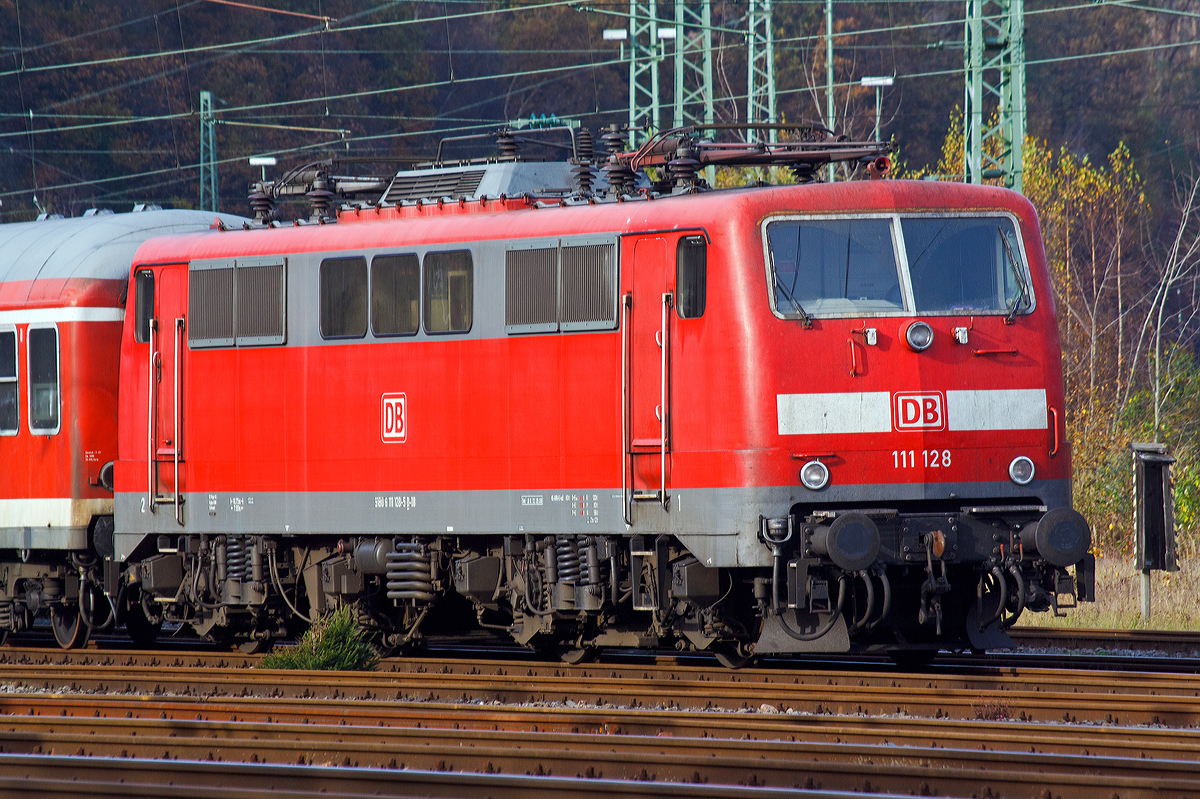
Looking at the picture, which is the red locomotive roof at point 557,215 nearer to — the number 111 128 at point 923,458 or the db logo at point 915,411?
the db logo at point 915,411

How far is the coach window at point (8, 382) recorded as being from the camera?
14.8 metres

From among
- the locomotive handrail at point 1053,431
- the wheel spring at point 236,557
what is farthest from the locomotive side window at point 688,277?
the wheel spring at point 236,557

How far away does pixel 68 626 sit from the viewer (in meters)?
15.2

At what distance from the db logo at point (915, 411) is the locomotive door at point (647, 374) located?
1736 millimetres

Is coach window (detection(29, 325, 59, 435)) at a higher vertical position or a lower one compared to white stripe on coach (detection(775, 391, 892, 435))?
higher

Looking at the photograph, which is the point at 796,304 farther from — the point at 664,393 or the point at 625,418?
the point at 625,418

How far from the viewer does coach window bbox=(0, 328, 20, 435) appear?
14844mm

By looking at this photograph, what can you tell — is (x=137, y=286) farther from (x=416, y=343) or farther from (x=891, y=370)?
(x=891, y=370)

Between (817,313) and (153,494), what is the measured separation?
6718 mm

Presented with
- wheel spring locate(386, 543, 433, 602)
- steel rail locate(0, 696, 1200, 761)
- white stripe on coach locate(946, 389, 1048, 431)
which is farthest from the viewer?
wheel spring locate(386, 543, 433, 602)

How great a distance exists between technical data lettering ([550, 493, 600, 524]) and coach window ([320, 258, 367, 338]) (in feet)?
8.19

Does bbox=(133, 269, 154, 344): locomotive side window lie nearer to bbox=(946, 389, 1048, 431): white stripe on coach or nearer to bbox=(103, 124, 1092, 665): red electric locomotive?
bbox=(103, 124, 1092, 665): red electric locomotive

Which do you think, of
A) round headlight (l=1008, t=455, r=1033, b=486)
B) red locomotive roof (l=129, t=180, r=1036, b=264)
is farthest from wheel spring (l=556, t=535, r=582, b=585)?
round headlight (l=1008, t=455, r=1033, b=486)

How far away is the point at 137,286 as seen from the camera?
14.2 meters
